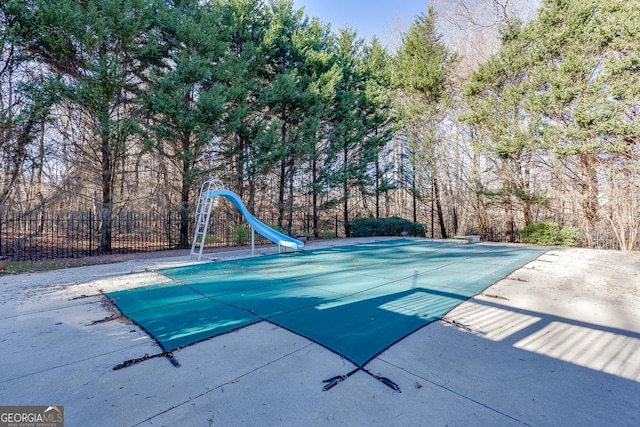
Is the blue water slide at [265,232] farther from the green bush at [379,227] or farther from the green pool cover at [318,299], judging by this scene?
the green bush at [379,227]

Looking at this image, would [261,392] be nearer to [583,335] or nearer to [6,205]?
[583,335]

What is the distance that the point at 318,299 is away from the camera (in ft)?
10.7

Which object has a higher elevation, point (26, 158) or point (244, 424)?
point (26, 158)

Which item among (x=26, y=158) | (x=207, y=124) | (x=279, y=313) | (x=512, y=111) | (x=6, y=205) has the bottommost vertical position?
(x=279, y=313)

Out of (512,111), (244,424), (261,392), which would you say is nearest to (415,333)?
(261,392)

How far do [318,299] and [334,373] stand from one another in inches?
56.1

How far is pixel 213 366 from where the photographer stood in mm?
1931

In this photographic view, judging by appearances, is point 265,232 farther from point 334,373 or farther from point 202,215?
point 334,373

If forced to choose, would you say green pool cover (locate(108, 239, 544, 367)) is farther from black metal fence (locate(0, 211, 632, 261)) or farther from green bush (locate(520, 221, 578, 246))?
green bush (locate(520, 221, 578, 246))

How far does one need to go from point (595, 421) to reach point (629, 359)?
1002mm

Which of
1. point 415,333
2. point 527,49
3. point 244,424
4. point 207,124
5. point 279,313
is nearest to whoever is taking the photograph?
point 244,424

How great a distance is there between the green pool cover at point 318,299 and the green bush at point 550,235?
5.43 m

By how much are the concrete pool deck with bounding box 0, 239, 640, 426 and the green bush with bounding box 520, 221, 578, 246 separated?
765 cm

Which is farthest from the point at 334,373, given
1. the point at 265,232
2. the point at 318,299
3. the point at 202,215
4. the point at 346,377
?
the point at 202,215
